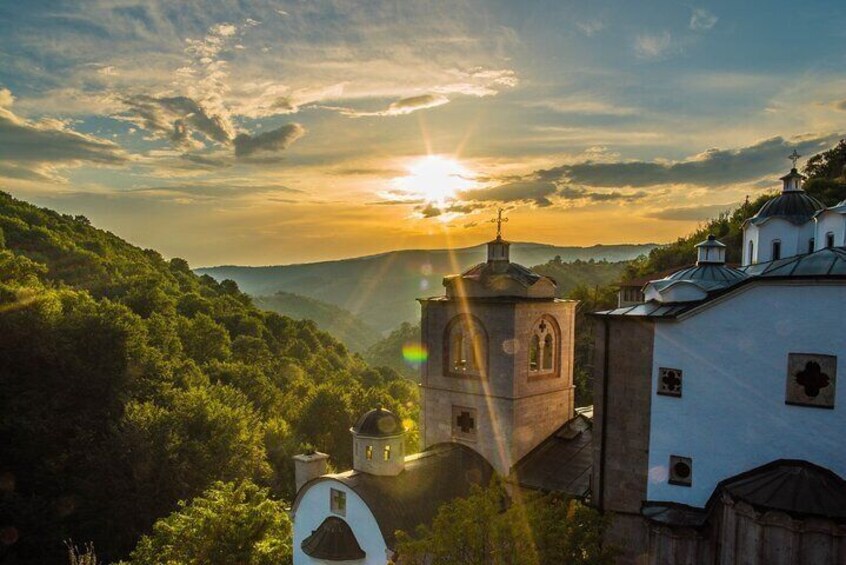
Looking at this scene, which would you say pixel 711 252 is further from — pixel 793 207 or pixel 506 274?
pixel 506 274

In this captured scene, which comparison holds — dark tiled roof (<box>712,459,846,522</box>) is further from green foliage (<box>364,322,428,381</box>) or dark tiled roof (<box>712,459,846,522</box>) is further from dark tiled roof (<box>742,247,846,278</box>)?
green foliage (<box>364,322,428,381</box>)

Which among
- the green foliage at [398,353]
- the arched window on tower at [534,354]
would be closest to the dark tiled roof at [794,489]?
the arched window on tower at [534,354]

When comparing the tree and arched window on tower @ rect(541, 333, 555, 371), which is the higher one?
arched window on tower @ rect(541, 333, 555, 371)

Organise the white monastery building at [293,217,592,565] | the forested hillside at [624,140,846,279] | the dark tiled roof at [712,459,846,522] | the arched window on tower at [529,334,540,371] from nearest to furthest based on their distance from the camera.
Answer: the dark tiled roof at [712,459,846,522] < the white monastery building at [293,217,592,565] < the arched window on tower at [529,334,540,371] < the forested hillside at [624,140,846,279]

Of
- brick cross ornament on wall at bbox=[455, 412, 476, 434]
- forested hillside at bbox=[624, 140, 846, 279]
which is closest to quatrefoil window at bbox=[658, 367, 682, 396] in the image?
brick cross ornament on wall at bbox=[455, 412, 476, 434]

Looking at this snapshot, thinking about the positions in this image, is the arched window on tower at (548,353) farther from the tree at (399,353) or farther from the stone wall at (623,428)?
the tree at (399,353)
